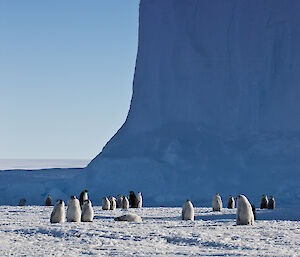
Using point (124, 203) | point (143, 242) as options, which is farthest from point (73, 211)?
point (124, 203)

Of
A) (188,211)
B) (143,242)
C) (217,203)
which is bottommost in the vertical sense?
(143,242)

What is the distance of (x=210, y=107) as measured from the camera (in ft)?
90.5

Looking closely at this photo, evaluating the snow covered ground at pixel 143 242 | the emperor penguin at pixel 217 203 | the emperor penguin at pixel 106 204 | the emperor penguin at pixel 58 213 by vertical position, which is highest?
the emperor penguin at pixel 217 203

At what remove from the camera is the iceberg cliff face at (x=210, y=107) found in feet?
81.5

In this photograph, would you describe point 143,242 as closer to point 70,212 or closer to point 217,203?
point 70,212

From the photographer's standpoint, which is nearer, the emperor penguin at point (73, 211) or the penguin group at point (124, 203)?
the emperor penguin at point (73, 211)

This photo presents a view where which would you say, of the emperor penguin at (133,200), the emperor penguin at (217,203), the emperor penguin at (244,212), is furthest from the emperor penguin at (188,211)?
the emperor penguin at (133,200)

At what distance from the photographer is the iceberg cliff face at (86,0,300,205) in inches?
978

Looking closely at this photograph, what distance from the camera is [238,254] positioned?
6.00 metres

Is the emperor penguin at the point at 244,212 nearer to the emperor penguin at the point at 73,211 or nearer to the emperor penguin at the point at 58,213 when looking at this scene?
the emperor penguin at the point at 73,211

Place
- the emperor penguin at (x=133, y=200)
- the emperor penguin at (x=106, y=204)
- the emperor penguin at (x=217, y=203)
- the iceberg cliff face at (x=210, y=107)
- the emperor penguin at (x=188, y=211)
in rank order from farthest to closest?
the iceberg cliff face at (x=210, y=107), the emperor penguin at (x=133, y=200), the emperor penguin at (x=106, y=204), the emperor penguin at (x=217, y=203), the emperor penguin at (x=188, y=211)

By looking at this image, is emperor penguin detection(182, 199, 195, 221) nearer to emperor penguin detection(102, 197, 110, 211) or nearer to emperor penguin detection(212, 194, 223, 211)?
emperor penguin detection(212, 194, 223, 211)

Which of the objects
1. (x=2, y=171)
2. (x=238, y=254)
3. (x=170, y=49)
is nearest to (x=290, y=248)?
(x=238, y=254)

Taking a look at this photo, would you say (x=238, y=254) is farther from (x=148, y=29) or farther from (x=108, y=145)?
(x=148, y=29)
